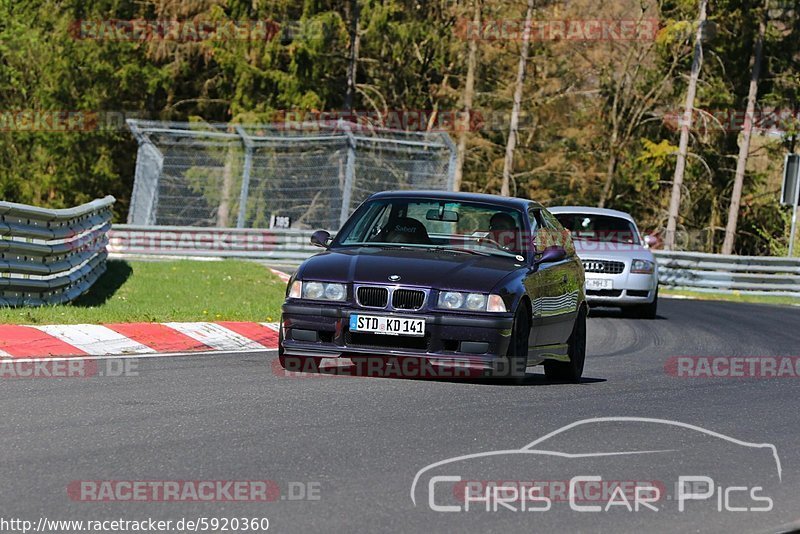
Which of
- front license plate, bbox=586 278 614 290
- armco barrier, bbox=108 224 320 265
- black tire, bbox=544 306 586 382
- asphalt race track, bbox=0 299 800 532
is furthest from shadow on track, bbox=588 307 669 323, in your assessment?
asphalt race track, bbox=0 299 800 532

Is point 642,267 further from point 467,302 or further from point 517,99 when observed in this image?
point 517,99

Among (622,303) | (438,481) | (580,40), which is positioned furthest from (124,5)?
(438,481)

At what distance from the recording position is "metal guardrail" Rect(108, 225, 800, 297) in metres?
30.7

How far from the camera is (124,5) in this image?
53.4 meters

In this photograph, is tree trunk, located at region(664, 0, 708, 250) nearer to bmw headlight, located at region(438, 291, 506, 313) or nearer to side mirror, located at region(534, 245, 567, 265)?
side mirror, located at region(534, 245, 567, 265)

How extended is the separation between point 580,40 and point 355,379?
4421cm

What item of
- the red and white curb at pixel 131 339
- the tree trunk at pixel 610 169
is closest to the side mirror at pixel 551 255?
the red and white curb at pixel 131 339

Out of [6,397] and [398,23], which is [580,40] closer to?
[398,23]

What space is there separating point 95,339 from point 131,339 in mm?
390

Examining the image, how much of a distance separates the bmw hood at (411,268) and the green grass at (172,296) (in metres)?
3.22

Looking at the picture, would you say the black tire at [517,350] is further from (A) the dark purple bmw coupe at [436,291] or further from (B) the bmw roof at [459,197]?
(B) the bmw roof at [459,197]

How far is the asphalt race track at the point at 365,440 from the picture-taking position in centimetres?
563

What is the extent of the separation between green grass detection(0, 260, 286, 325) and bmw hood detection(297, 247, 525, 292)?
322 cm

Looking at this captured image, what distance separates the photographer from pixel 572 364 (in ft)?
37.4
